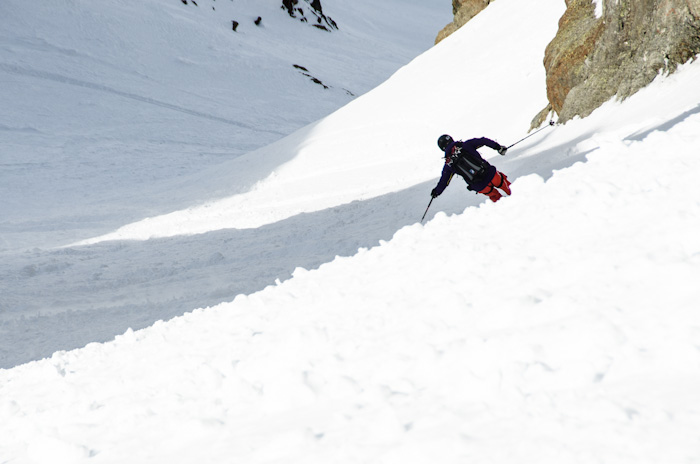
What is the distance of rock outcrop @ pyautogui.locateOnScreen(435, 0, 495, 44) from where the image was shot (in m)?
30.1

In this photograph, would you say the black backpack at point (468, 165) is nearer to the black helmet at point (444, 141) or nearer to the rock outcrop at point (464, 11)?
the black helmet at point (444, 141)

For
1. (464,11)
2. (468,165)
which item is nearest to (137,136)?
(464,11)

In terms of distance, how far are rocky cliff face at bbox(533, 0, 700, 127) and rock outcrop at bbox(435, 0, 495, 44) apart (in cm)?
1468

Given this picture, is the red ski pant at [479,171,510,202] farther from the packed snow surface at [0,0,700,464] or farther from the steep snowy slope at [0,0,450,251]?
the steep snowy slope at [0,0,450,251]

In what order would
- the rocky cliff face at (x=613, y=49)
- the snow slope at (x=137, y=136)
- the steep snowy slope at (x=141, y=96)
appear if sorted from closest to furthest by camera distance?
the snow slope at (x=137, y=136)
the rocky cliff face at (x=613, y=49)
the steep snowy slope at (x=141, y=96)

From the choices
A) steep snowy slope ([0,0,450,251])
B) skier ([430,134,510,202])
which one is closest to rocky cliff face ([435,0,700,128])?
skier ([430,134,510,202])

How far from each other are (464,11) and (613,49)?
65.8 feet

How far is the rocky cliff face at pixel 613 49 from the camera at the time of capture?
10617mm

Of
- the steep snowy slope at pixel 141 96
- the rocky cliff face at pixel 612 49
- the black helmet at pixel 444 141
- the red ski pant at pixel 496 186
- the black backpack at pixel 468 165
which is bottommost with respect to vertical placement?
the steep snowy slope at pixel 141 96

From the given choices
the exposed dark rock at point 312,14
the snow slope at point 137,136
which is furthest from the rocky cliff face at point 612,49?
the exposed dark rock at point 312,14

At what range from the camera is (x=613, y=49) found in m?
12.6

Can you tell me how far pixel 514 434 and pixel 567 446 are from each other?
0.68ft

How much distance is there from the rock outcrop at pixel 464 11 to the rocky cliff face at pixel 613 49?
14677mm

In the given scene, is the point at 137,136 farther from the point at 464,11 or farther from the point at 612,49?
the point at 612,49
